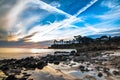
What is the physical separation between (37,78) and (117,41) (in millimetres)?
50514

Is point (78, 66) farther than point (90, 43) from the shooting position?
No

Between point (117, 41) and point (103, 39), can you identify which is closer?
point (117, 41)

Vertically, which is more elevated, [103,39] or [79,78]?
[103,39]

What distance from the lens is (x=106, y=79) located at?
11.6 metres

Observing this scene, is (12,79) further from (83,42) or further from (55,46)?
(55,46)

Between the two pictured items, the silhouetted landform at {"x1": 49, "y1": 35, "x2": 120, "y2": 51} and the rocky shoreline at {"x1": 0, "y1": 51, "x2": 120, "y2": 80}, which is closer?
the rocky shoreline at {"x1": 0, "y1": 51, "x2": 120, "y2": 80}

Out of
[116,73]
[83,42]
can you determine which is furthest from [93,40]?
[116,73]

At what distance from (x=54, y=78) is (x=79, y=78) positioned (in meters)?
1.60

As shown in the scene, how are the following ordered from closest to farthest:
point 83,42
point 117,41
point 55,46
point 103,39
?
point 117,41 → point 103,39 → point 83,42 → point 55,46

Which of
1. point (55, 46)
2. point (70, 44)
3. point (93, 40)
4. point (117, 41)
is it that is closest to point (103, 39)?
point (93, 40)

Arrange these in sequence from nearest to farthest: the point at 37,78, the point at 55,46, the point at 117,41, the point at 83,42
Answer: the point at 37,78 < the point at 117,41 < the point at 83,42 < the point at 55,46

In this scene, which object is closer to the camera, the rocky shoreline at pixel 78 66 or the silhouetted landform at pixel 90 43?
the rocky shoreline at pixel 78 66

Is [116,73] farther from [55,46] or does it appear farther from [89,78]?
[55,46]

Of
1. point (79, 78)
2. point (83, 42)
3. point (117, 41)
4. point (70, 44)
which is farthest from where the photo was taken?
point (70, 44)
